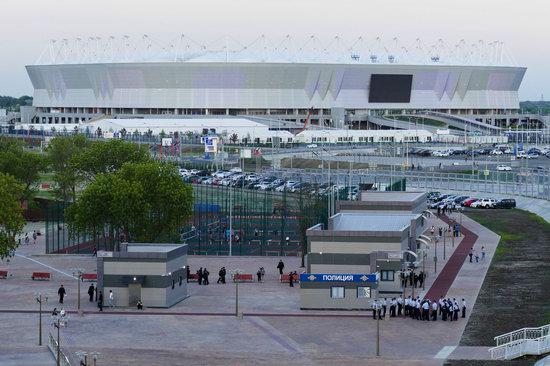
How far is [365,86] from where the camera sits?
189 meters

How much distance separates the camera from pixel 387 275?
45844mm

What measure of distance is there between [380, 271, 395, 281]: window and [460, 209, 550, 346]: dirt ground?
3168mm

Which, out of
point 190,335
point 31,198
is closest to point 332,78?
point 31,198

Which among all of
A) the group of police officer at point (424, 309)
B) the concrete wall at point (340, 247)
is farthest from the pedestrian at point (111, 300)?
the group of police officer at point (424, 309)

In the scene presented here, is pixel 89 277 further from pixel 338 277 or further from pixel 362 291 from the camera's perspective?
pixel 362 291

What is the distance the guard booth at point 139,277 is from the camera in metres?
42.9

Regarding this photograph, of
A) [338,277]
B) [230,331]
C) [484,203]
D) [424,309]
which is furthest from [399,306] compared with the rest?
[484,203]

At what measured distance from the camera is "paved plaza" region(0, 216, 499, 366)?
3388 centimetres

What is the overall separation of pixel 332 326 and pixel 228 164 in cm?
7647

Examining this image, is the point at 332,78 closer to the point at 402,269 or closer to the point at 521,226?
the point at 521,226

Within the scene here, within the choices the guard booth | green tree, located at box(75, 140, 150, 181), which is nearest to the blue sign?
the guard booth

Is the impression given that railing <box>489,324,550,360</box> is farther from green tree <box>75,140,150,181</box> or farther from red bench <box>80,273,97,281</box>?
green tree <box>75,140,150,181</box>

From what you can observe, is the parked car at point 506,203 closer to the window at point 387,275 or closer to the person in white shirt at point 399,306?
the window at point 387,275

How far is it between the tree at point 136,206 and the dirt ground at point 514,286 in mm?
14202
